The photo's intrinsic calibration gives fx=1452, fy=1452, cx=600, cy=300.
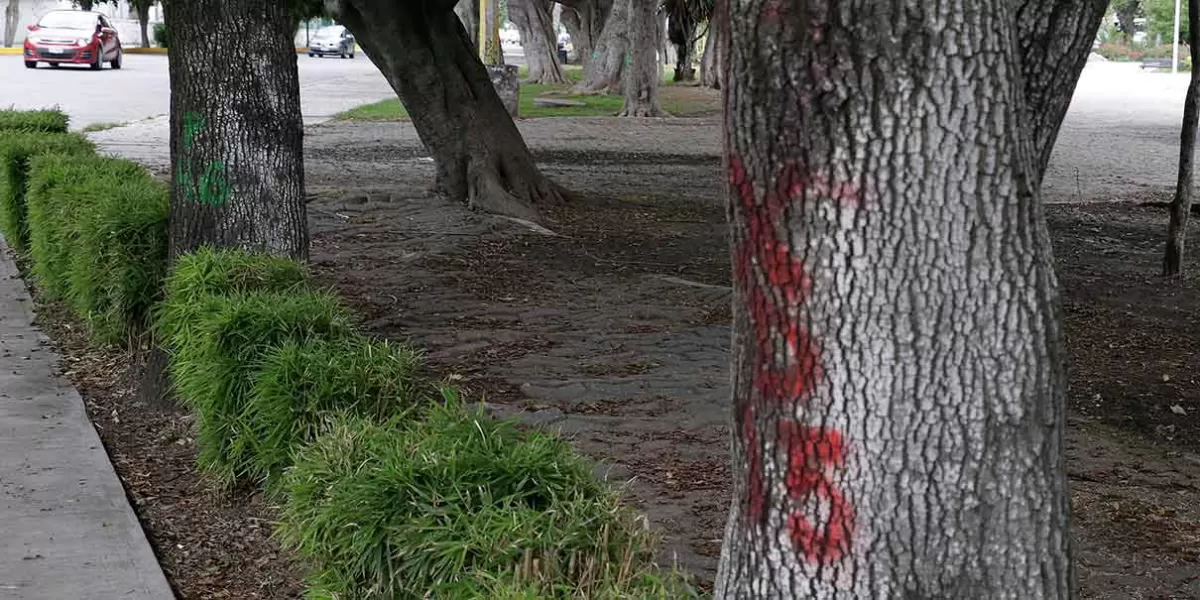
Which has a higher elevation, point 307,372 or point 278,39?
point 278,39

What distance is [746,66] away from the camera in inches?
112

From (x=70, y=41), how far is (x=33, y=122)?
2477 cm

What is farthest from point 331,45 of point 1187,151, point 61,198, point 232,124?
point 232,124

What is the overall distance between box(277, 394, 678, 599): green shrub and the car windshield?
35376mm

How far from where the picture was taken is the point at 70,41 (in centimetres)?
3575

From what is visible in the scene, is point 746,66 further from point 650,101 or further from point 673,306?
point 650,101

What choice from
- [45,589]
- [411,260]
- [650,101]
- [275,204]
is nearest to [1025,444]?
[45,589]

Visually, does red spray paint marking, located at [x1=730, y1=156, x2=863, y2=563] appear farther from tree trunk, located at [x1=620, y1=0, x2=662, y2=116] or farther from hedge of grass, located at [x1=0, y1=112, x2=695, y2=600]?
tree trunk, located at [x1=620, y1=0, x2=662, y2=116]

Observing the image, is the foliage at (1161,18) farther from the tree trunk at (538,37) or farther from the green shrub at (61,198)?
the green shrub at (61,198)

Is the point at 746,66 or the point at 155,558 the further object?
the point at 155,558

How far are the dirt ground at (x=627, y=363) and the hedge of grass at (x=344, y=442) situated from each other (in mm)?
415

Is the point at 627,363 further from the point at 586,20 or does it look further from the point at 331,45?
the point at 331,45

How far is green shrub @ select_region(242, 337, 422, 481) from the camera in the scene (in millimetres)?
4953

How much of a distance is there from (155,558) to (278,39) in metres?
2.85
